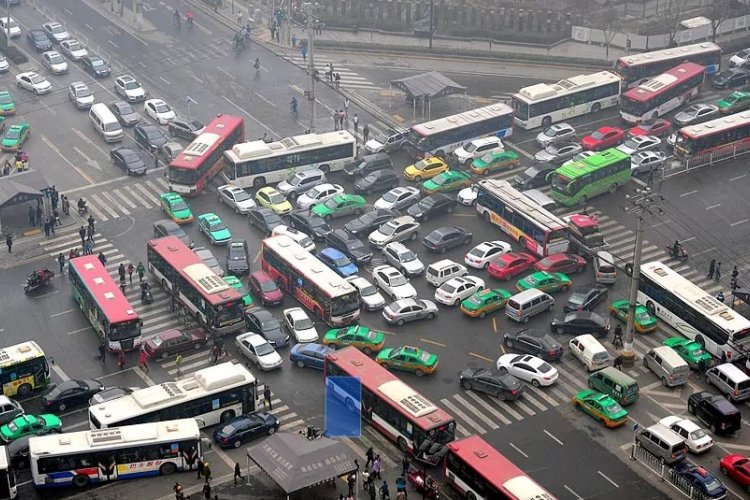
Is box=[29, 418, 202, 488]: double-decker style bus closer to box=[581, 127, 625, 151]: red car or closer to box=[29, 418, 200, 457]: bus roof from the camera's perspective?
box=[29, 418, 200, 457]: bus roof

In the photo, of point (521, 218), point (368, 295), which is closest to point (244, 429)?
point (368, 295)

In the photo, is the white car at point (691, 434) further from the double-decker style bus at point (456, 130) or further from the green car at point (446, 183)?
the double-decker style bus at point (456, 130)

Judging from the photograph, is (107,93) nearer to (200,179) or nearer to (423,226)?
(200,179)

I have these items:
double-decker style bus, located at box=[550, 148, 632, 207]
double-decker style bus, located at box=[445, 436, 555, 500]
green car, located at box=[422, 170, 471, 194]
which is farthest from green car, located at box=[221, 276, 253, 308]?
double-decker style bus, located at box=[550, 148, 632, 207]

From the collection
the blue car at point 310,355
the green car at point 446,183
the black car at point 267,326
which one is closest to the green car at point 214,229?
the black car at point 267,326

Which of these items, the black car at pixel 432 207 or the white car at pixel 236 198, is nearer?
the black car at pixel 432 207
